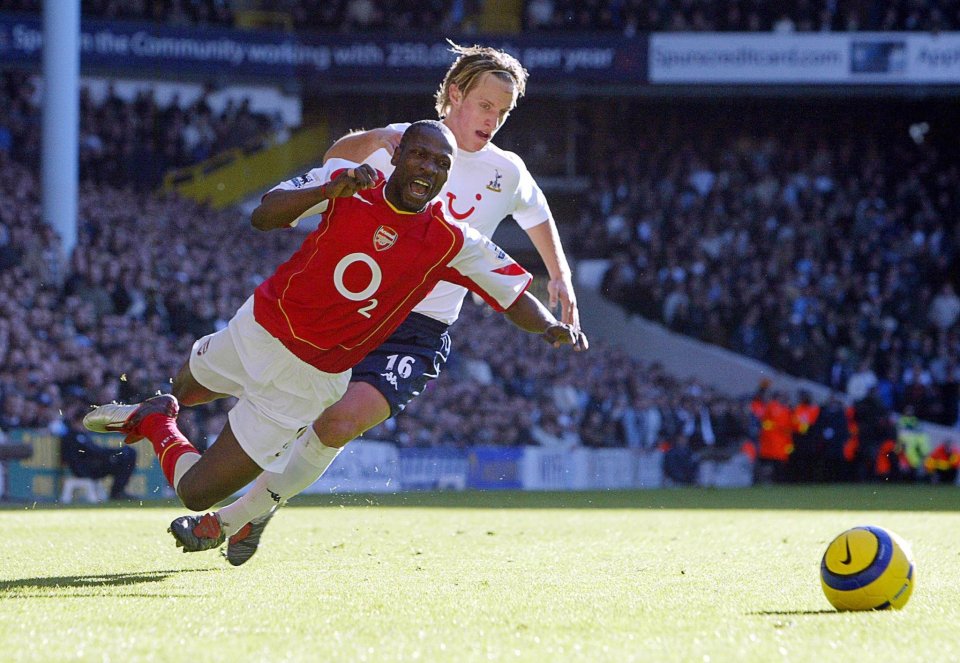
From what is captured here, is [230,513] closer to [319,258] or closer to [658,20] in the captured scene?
[319,258]

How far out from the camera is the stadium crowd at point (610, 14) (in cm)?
2731

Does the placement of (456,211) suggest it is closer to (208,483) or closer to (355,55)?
(208,483)

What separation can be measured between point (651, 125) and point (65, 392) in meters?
17.3

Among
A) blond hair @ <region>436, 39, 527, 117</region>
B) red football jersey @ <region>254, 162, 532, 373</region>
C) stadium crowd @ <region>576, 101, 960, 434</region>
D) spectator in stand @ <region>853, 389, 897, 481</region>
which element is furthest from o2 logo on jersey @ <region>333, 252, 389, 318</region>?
stadium crowd @ <region>576, 101, 960, 434</region>

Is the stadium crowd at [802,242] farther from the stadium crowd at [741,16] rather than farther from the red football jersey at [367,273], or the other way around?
the red football jersey at [367,273]

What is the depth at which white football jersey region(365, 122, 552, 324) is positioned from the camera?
7.31 m

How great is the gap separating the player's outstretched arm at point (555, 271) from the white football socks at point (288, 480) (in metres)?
1.41

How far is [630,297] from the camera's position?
25.0m

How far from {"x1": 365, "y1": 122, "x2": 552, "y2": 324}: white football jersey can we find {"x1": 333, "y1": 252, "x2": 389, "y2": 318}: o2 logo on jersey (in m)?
1.09

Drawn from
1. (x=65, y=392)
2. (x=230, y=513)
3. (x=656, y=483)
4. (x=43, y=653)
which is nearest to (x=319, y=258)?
(x=230, y=513)

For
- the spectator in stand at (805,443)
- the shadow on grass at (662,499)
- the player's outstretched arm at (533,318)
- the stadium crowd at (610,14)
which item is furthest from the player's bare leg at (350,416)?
the stadium crowd at (610,14)

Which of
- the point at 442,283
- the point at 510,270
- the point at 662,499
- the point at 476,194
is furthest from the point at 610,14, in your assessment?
the point at 510,270

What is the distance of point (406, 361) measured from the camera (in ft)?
23.5

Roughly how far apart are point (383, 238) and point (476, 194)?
1367mm
